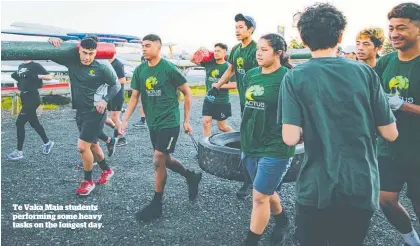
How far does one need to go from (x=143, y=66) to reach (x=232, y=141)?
1349 mm

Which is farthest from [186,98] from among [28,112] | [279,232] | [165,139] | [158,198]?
[28,112]

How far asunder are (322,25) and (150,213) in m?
2.25

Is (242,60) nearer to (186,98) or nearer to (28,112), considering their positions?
(186,98)

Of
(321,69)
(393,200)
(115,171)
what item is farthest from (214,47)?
(321,69)

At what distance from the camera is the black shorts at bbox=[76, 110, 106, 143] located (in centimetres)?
382

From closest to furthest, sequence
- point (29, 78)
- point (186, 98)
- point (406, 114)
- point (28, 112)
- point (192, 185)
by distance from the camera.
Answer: point (406, 114), point (186, 98), point (192, 185), point (28, 112), point (29, 78)

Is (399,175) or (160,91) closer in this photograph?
(399,175)

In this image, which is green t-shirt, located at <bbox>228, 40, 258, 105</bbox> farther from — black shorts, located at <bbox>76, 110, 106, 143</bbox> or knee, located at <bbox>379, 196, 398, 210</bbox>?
knee, located at <bbox>379, 196, 398, 210</bbox>

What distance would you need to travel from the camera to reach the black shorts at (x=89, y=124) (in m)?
3.82

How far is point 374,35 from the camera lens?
9.77 feet

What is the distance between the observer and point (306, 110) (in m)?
1.52

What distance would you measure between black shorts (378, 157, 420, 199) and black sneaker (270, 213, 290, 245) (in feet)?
2.56

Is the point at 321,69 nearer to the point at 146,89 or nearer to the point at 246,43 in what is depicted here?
the point at 146,89

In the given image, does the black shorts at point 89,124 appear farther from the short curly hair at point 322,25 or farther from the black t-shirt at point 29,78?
the short curly hair at point 322,25
